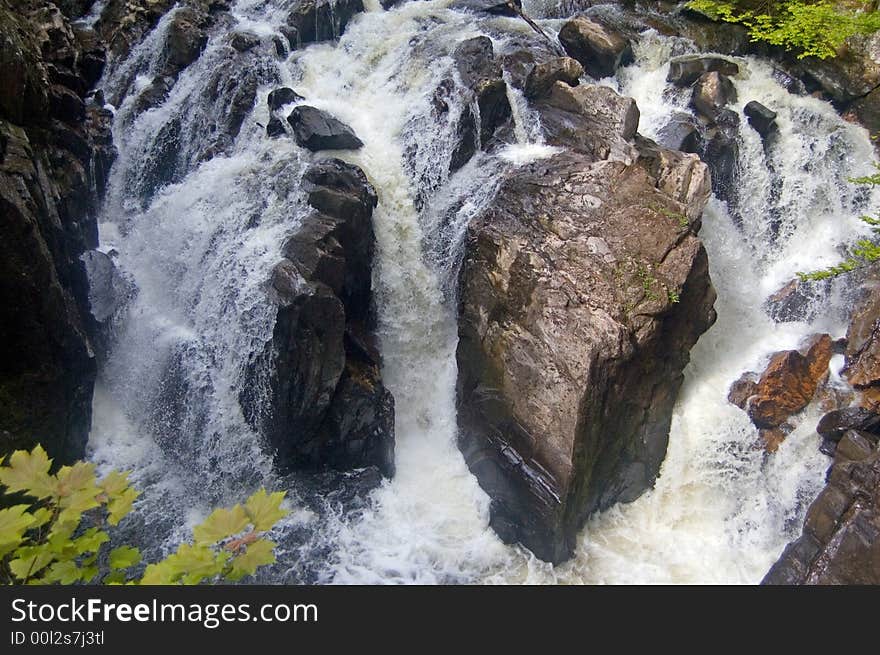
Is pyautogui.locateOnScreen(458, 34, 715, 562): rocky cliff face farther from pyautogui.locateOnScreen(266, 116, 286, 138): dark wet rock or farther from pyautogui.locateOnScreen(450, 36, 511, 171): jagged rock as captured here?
pyautogui.locateOnScreen(266, 116, 286, 138): dark wet rock

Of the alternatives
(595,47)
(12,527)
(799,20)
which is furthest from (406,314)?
(799,20)

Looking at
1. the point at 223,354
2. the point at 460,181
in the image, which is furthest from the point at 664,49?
the point at 223,354

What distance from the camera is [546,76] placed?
10.8m

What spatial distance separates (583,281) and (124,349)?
717 cm

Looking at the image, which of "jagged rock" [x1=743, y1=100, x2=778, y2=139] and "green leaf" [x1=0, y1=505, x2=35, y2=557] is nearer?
"green leaf" [x1=0, y1=505, x2=35, y2=557]

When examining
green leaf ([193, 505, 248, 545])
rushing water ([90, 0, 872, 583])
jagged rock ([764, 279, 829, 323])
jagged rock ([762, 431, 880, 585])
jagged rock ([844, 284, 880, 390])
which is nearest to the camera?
green leaf ([193, 505, 248, 545])

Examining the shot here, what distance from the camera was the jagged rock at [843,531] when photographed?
22.2 ft

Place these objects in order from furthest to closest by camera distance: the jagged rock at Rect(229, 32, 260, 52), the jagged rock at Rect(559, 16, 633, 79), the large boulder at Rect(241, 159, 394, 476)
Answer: the jagged rock at Rect(229, 32, 260, 52) < the jagged rock at Rect(559, 16, 633, 79) < the large boulder at Rect(241, 159, 394, 476)

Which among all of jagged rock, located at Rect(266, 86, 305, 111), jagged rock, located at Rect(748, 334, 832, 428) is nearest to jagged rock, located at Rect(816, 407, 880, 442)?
jagged rock, located at Rect(748, 334, 832, 428)

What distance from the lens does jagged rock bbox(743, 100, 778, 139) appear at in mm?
11180

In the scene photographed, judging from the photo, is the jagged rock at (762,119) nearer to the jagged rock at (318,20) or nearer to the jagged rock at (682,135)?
the jagged rock at (682,135)

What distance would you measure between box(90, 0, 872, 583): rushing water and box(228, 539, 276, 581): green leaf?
588 cm

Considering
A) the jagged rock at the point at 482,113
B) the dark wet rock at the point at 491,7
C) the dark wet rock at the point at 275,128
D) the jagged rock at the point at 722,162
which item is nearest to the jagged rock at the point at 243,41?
the dark wet rock at the point at 275,128

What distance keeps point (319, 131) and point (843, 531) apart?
9.28 metres
